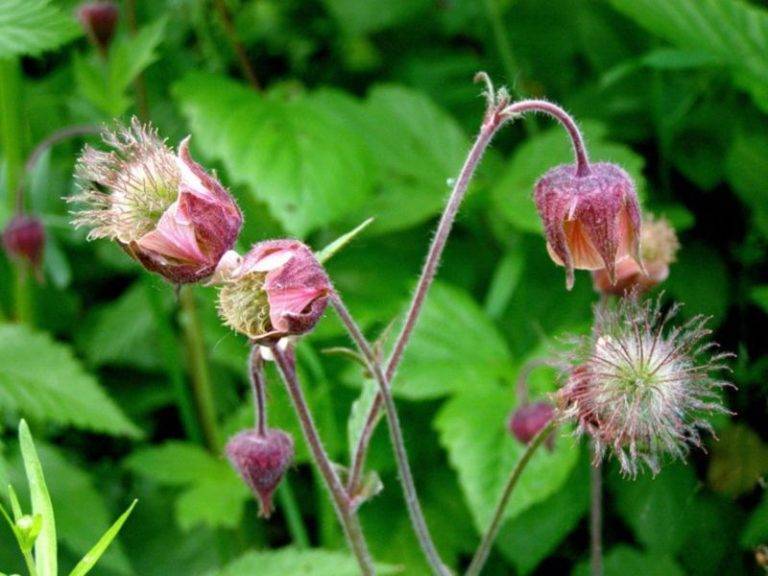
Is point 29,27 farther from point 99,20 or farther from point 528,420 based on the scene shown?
point 528,420

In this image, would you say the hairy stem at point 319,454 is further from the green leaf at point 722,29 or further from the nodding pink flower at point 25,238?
the green leaf at point 722,29

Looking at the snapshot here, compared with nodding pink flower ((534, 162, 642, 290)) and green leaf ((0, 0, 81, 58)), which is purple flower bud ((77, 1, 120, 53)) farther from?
nodding pink flower ((534, 162, 642, 290))

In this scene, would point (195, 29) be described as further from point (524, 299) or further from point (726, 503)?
point (726, 503)

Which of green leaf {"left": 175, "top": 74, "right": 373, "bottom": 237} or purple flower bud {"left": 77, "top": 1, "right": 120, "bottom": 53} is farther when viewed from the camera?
purple flower bud {"left": 77, "top": 1, "right": 120, "bottom": 53}

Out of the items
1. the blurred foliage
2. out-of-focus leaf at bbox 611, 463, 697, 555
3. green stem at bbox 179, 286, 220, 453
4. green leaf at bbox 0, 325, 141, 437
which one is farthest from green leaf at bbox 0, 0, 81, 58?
out-of-focus leaf at bbox 611, 463, 697, 555

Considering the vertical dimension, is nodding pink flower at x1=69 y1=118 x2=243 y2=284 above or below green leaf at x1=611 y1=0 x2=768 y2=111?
below

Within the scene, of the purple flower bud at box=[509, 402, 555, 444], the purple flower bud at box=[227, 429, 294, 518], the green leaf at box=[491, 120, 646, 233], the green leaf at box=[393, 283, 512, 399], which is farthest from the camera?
the green leaf at box=[491, 120, 646, 233]

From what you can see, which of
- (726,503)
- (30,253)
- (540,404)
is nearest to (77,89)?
(30,253)
